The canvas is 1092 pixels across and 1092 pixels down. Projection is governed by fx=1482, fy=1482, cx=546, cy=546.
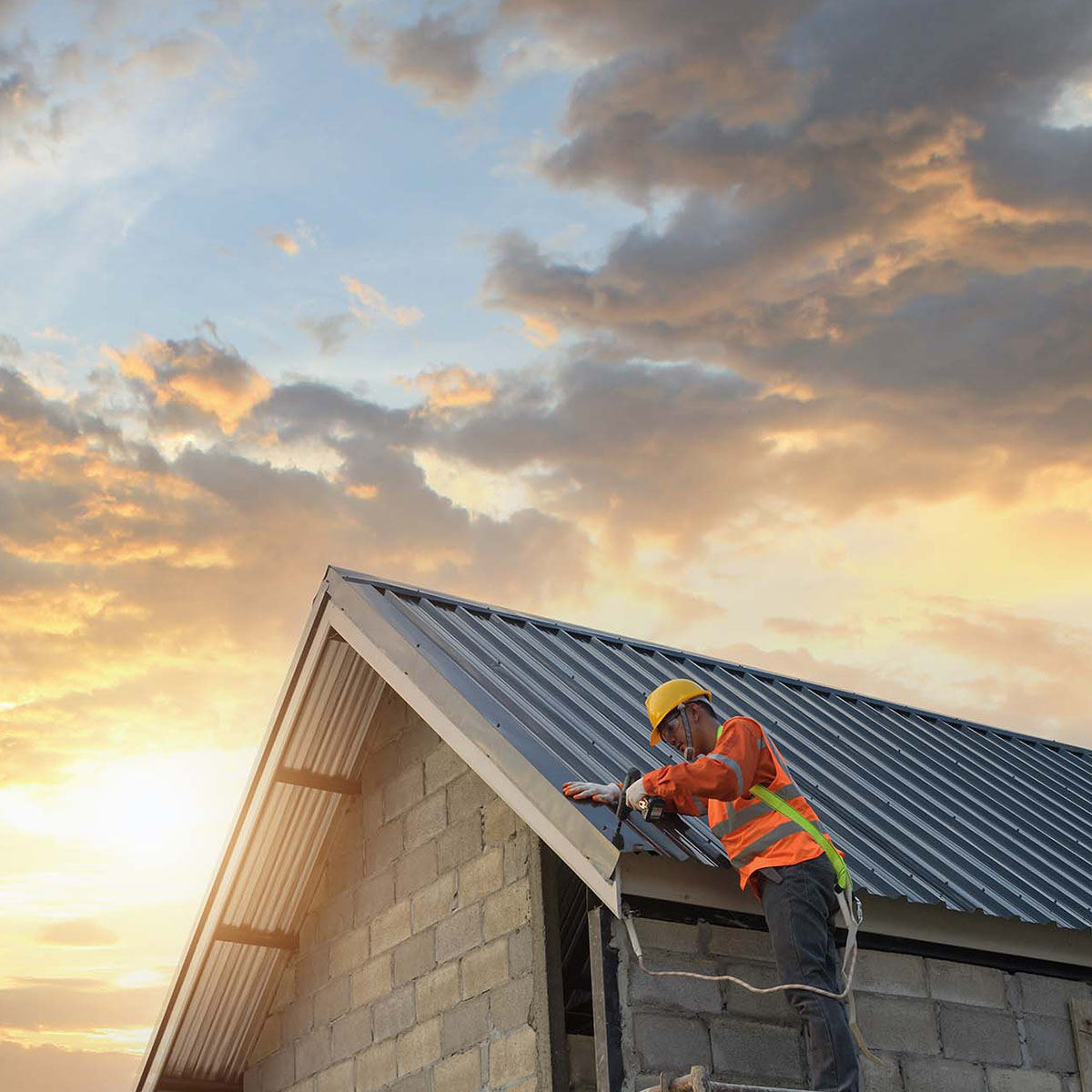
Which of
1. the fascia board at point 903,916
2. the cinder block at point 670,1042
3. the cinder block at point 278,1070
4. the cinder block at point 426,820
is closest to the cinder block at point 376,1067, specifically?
the cinder block at point 278,1070

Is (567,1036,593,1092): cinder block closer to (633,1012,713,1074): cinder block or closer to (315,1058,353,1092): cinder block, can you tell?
(633,1012,713,1074): cinder block

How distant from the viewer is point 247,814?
977cm

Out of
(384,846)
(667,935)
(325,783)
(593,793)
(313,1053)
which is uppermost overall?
(325,783)

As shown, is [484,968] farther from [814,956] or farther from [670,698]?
[814,956]

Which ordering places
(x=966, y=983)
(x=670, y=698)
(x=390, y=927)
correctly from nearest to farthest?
(x=670, y=698) → (x=966, y=983) → (x=390, y=927)

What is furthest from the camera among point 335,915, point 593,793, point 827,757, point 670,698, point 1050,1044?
point 335,915

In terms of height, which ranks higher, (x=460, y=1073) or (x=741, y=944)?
(x=741, y=944)

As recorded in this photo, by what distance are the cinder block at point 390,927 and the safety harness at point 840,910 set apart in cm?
270

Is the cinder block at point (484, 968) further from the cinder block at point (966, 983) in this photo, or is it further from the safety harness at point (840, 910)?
the cinder block at point (966, 983)

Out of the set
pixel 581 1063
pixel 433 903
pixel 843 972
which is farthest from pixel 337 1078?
pixel 843 972

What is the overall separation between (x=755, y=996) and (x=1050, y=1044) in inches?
78.5

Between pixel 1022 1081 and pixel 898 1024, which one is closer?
pixel 898 1024

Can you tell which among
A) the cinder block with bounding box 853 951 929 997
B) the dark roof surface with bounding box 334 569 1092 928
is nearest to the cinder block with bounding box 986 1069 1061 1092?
the cinder block with bounding box 853 951 929 997

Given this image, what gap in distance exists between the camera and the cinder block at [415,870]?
29.9 feet
